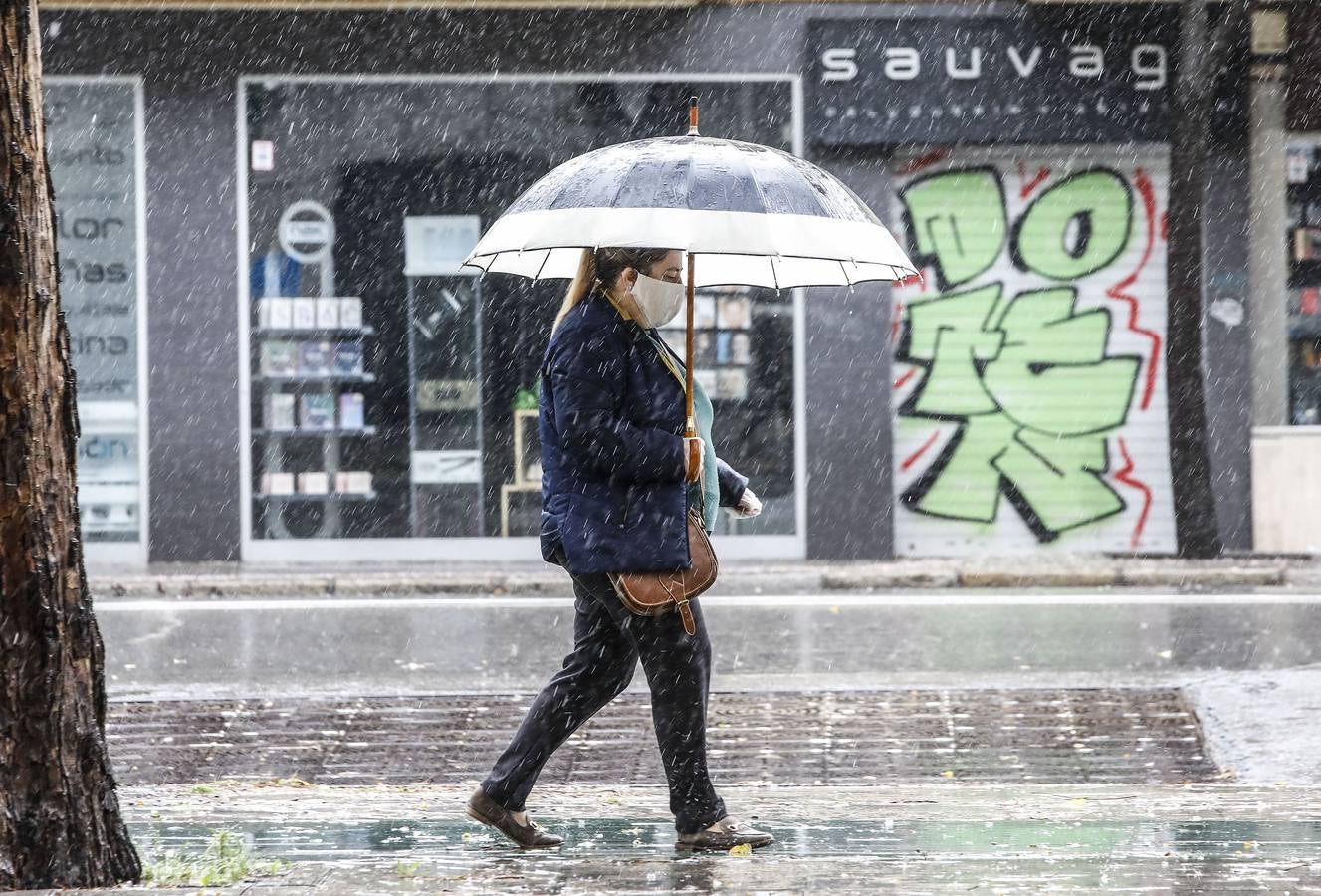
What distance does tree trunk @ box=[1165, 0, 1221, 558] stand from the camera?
13.9 metres

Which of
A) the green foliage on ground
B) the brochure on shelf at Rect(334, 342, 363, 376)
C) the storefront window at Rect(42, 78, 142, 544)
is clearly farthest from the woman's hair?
the storefront window at Rect(42, 78, 142, 544)

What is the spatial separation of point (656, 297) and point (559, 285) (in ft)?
32.2

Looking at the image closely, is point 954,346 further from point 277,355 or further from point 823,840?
point 823,840

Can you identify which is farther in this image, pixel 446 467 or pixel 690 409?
pixel 446 467

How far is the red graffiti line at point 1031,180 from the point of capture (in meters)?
14.6

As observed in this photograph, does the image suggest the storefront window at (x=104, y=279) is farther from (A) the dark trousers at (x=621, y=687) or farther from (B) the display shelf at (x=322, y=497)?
(A) the dark trousers at (x=621, y=687)

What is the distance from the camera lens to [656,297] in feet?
16.2

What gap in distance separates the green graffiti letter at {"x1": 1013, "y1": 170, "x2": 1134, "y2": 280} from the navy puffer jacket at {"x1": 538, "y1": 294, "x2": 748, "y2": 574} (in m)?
10.4

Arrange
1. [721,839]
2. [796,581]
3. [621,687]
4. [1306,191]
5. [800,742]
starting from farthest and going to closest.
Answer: [1306,191], [796,581], [800,742], [621,687], [721,839]

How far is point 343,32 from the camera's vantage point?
14.4 meters

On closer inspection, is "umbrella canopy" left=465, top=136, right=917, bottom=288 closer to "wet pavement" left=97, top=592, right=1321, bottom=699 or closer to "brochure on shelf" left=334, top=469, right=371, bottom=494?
"wet pavement" left=97, top=592, right=1321, bottom=699

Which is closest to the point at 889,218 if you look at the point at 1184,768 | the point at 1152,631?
the point at 1152,631

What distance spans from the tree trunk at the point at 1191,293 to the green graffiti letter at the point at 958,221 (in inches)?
57.2

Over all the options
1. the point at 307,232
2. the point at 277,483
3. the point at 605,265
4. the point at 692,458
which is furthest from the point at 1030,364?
the point at 692,458
